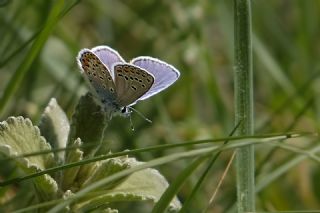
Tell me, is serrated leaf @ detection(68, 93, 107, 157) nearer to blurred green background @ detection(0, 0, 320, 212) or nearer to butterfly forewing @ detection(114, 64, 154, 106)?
butterfly forewing @ detection(114, 64, 154, 106)

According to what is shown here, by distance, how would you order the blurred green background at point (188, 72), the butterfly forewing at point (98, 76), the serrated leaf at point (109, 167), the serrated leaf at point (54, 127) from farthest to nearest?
1. the blurred green background at point (188, 72)
2. the serrated leaf at point (54, 127)
3. the butterfly forewing at point (98, 76)
4. the serrated leaf at point (109, 167)

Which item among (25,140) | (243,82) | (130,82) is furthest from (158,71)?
(25,140)

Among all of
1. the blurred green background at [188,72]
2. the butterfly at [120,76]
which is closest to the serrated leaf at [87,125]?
the butterfly at [120,76]

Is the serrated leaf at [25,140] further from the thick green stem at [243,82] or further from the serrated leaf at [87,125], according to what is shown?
the thick green stem at [243,82]

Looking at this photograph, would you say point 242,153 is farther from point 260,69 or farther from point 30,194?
point 260,69

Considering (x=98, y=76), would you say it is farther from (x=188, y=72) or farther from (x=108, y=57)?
A: (x=188, y=72)

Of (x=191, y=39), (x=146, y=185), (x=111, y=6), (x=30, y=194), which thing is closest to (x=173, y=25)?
(x=191, y=39)

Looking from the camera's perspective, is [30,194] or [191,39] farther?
Answer: [191,39]
